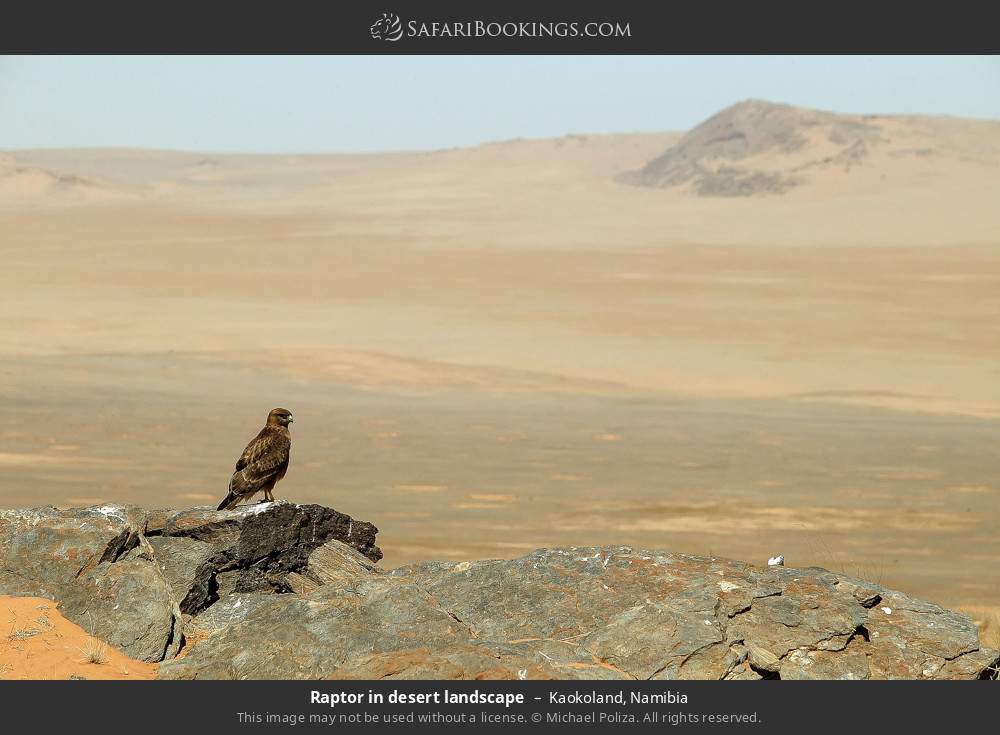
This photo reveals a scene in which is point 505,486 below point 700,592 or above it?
below

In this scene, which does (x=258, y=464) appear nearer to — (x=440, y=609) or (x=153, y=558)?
(x=153, y=558)

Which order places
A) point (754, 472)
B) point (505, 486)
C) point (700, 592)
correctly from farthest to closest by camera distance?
1. point (754, 472)
2. point (505, 486)
3. point (700, 592)

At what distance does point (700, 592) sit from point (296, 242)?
5761 cm

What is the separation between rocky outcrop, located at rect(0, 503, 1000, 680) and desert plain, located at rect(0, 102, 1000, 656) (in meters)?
5.66

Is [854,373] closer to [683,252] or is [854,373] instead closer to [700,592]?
[683,252]

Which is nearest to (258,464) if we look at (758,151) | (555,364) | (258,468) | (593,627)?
(258,468)

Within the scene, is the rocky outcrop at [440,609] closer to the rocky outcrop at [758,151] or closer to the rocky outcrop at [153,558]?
the rocky outcrop at [153,558]

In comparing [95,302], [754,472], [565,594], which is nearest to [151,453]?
[754,472]

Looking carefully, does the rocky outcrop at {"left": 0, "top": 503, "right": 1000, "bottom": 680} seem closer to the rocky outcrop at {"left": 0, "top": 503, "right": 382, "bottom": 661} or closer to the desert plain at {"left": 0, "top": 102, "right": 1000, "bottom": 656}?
the rocky outcrop at {"left": 0, "top": 503, "right": 382, "bottom": 661}

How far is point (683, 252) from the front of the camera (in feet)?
201

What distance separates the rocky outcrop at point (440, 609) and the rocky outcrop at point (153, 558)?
0.01m

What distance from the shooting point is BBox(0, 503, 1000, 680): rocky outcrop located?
7906 millimetres

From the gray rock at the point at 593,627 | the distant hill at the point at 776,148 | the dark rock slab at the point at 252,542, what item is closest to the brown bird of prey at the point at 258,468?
the dark rock slab at the point at 252,542

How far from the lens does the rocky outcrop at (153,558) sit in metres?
8.35
